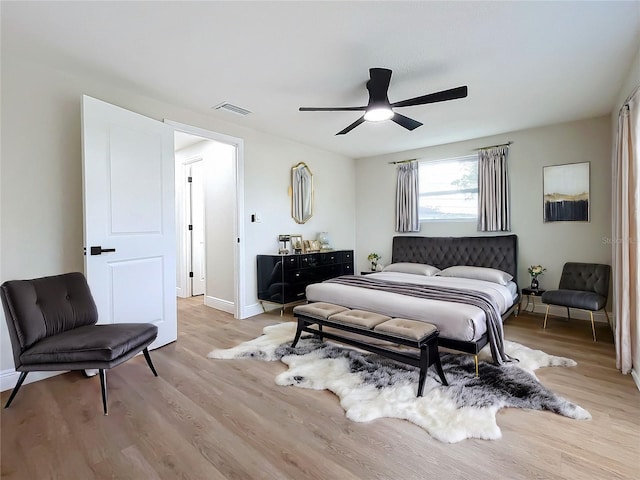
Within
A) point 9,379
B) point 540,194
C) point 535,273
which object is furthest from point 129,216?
point 540,194

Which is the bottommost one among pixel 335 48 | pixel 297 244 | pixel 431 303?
pixel 431 303

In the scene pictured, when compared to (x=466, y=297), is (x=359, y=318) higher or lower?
lower

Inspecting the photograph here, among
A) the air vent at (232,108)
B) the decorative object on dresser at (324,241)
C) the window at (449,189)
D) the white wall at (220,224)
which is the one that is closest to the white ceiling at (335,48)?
the air vent at (232,108)

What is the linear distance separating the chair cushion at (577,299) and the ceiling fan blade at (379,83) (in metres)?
3.05

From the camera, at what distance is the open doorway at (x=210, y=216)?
4469 millimetres

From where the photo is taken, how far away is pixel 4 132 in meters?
2.53

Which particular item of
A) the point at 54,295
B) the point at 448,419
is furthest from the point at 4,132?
the point at 448,419

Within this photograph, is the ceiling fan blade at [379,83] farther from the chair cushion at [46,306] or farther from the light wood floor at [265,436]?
the chair cushion at [46,306]

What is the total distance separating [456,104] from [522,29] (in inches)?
53.1

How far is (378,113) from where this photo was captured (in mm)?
2908

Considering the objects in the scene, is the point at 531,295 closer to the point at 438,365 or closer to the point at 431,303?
the point at 431,303

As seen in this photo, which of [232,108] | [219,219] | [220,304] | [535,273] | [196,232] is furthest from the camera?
[196,232]

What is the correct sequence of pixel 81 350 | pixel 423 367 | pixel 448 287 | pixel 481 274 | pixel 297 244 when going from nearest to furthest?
pixel 81 350
pixel 423 367
pixel 448 287
pixel 481 274
pixel 297 244

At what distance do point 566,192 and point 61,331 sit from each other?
582cm
